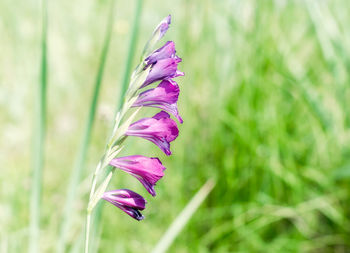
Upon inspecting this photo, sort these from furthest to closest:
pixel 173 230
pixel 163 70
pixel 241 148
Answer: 1. pixel 241 148
2. pixel 173 230
3. pixel 163 70

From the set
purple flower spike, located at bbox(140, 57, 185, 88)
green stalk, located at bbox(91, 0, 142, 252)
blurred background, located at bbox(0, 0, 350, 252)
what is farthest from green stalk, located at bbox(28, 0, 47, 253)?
blurred background, located at bbox(0, 0, 350, 252)

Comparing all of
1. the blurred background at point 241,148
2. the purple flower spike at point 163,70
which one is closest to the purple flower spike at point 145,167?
the purple flower spike at point 163,70

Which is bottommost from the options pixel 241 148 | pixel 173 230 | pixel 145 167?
pixel 173 230

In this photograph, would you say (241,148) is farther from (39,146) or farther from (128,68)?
(39,146)

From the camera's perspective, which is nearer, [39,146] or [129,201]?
[129,201]

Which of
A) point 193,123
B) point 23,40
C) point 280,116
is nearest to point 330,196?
point 280,116

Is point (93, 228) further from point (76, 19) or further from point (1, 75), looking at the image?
point (76, 19)

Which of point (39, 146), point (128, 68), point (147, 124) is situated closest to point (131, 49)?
point (128, 68)
